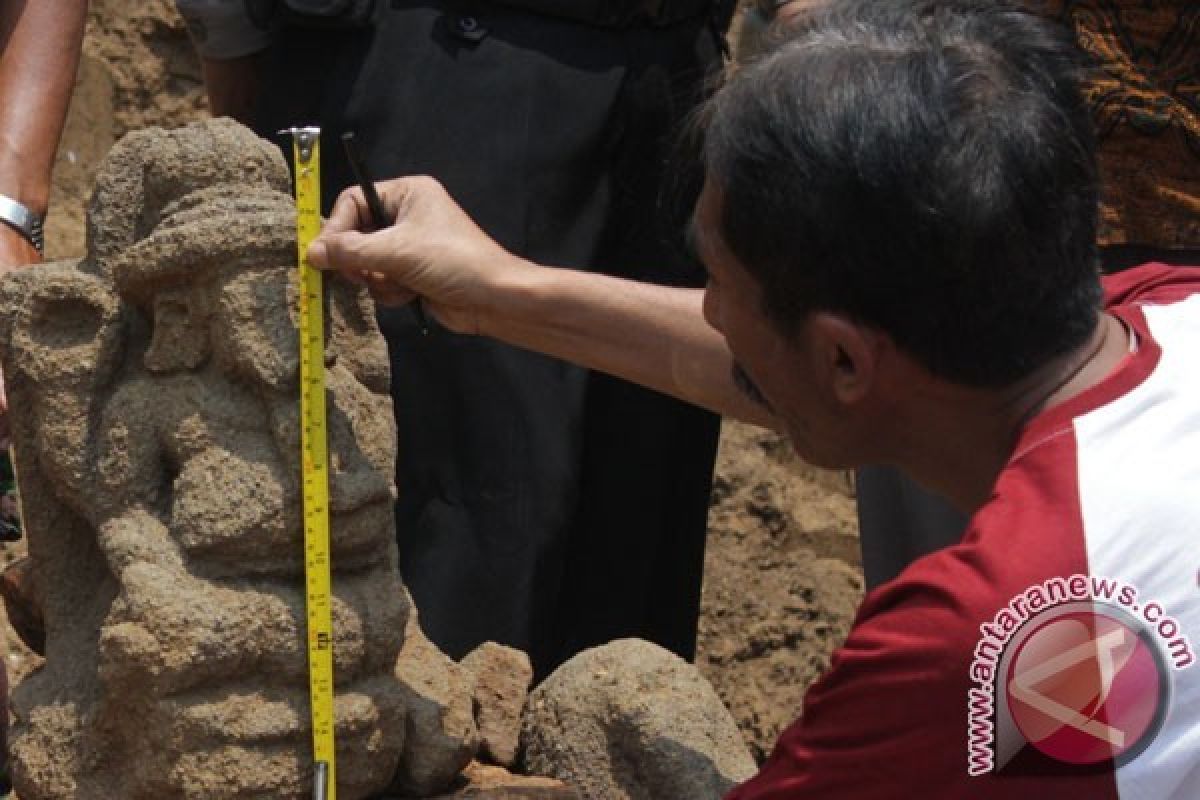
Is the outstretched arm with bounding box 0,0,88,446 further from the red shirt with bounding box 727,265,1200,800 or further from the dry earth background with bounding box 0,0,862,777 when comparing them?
the dry earth background with bounding box 0,0,862,777

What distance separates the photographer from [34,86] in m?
3.40

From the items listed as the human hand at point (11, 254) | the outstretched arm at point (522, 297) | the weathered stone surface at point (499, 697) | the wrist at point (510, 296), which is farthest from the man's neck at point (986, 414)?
the human hand at point (11, 254)

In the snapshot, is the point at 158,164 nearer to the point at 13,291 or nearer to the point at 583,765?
the point at 13,291

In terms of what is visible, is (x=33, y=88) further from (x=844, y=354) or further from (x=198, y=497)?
(x=844, y=354)

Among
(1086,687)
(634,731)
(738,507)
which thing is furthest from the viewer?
(738,507)

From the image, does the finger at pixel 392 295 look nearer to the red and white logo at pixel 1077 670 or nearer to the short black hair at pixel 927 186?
the short black hair at pixel 927 186

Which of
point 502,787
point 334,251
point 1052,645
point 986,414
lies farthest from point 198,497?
point 1052,645

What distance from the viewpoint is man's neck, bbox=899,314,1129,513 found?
222 cm

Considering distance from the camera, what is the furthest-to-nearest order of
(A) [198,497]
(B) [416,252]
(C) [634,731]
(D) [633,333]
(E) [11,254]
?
(E) [11,254], (D) [633,333], (C) [634,731], (B) [416,252], (A) [198,497]

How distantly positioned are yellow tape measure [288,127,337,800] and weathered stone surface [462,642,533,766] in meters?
0.38

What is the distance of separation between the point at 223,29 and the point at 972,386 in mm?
2179

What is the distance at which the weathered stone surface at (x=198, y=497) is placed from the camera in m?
2.74

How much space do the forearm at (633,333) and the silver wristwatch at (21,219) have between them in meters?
0.78

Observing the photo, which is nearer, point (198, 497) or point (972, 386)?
point (972, 386)
